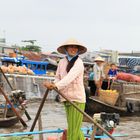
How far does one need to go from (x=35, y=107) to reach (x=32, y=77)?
3.85 m

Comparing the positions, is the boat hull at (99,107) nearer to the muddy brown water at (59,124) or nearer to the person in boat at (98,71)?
the muddy brown water at (59,124)

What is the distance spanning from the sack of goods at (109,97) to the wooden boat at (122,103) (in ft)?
0.53

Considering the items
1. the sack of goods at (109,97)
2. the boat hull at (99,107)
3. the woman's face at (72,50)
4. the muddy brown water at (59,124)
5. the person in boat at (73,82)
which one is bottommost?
the muddy brown water at (59,124)

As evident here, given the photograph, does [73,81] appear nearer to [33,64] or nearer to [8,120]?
[8,120]

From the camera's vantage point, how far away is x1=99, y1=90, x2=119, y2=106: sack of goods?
510 inches

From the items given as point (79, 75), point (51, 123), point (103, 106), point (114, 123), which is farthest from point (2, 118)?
point (79, 75)

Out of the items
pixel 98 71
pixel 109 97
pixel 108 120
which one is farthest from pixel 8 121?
pixel 108 120

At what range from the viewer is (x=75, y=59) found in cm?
493

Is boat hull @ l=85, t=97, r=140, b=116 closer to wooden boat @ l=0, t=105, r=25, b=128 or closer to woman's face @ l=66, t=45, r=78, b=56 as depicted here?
wooden boat @ l=0, t=105, r=25, b=128

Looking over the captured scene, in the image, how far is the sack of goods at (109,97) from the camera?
12945 millimetres

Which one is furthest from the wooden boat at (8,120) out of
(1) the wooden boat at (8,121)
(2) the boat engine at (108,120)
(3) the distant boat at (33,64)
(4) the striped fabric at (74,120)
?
(3) the distant boat at (33,64)

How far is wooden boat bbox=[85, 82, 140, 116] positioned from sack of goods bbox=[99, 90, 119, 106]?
0.16 meters

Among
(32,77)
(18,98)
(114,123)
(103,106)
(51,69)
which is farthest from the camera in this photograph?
(51,69)

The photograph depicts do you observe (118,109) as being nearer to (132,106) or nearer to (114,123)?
(132,106)
